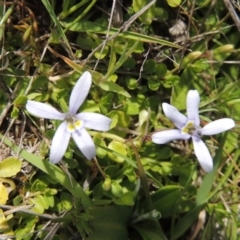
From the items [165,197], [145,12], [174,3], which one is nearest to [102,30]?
[145,12]

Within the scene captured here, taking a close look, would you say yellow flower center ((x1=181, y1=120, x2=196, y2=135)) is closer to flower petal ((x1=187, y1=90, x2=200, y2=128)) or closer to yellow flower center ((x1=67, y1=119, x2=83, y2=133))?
flower petal ((x1=187, y1=90, x2=200, y2=128))

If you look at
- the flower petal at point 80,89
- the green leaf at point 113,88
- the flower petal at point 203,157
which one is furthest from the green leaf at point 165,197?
the flower petal at point 80,89

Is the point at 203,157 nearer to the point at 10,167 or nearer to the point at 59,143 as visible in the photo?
the point at 59,143

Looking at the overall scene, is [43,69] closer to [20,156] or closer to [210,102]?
[20,156]

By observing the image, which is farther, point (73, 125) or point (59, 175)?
point (59, 175)

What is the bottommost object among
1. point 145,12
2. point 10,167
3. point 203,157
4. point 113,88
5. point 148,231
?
point 148,231

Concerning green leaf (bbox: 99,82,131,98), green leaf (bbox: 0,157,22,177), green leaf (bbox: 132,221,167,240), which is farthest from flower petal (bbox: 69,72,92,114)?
green leaf (bbox: 132,221,167,240)

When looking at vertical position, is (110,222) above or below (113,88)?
below
